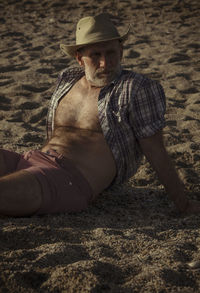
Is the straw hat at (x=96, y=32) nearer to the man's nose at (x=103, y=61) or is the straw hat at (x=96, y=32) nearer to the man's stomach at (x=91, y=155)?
the man's nose at (x=103, y=61)

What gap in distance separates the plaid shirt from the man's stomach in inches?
2.2

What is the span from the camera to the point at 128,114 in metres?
3.22

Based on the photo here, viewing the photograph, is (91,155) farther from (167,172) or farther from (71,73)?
(71,73)

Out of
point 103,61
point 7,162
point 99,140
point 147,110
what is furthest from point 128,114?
point 7,162

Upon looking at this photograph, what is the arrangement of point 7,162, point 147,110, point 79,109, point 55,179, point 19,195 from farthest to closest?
point 79,109, point 7,162, point 147,110, point 55,179, point 19,195

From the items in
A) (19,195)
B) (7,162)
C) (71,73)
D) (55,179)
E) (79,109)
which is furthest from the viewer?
(71,73)

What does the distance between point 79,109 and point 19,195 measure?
849 mm

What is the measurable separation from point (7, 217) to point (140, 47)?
15.9ft

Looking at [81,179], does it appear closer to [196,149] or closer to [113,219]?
[113,219]

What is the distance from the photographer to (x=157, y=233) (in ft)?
9.31

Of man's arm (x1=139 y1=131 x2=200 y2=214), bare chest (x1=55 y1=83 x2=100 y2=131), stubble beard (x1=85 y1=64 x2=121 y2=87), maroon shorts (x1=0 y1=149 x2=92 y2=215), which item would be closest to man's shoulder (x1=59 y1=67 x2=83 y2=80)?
bare chest (x1=55 y1=83 x2=100 y2=131)

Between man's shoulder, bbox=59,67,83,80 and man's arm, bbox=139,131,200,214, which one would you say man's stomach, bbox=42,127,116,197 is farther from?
man's shoulder, bbox=59,67,83,80

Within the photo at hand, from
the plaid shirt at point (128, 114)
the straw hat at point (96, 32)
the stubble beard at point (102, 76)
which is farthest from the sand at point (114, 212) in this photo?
the straw hat at point (96, 32)

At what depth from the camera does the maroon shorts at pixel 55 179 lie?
2.98 metres
